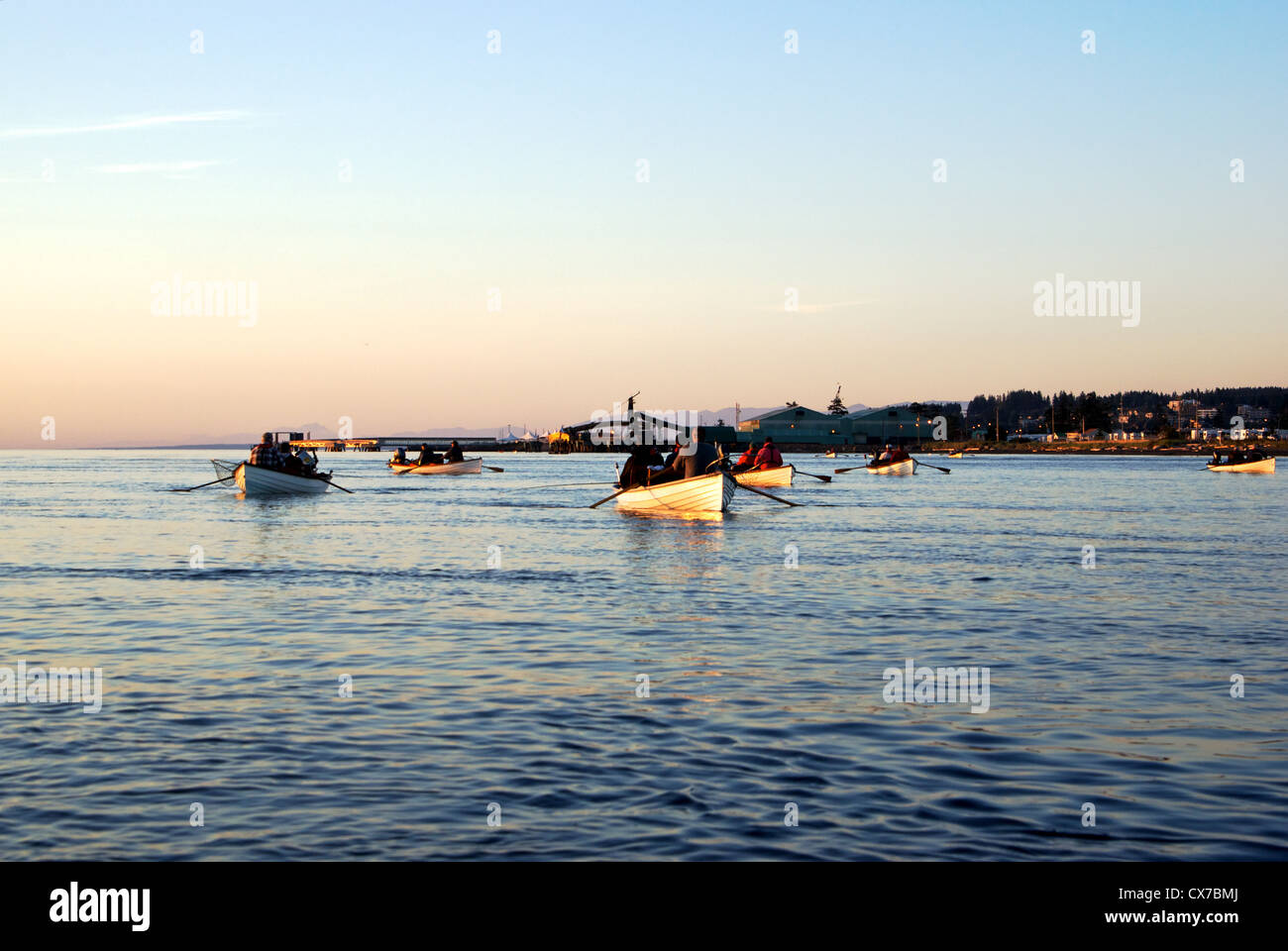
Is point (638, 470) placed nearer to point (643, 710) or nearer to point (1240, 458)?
point (643, 710)

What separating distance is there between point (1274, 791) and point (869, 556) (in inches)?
869

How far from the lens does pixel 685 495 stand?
47719 mm

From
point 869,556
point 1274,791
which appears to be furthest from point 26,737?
point 869,556

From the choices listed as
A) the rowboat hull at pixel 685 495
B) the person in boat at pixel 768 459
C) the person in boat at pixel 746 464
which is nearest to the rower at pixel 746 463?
the person in boat at pixel 746 464

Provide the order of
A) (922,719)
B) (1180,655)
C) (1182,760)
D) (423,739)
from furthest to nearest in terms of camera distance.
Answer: (1180,655) < (922,719) < (423,739) < (1182,760)

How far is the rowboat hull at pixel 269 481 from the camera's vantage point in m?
62.7

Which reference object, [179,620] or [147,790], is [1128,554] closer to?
[179,620]

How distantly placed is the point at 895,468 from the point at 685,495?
6618 centimetres

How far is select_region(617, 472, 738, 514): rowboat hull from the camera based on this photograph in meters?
46.5

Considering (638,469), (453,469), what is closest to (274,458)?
(638,469)

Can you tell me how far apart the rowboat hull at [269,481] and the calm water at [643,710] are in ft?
104

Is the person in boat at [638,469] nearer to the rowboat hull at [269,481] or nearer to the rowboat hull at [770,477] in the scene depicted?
the rowboat hull at [770,477]

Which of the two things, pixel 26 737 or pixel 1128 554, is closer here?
pixel 26 737

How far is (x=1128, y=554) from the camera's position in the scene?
32.1m
